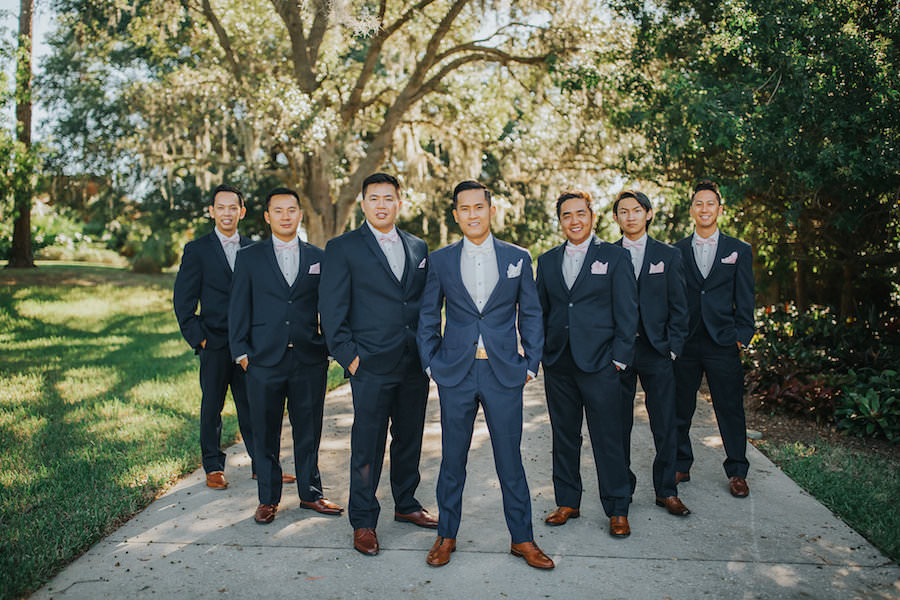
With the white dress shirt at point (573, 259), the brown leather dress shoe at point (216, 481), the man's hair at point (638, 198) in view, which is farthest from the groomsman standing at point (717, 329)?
the brown leather dress shoe at point (216, 481)

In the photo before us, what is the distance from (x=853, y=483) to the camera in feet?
16.3

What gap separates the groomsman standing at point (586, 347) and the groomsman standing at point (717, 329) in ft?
2.93

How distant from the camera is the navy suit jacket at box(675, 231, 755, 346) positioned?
193 inches

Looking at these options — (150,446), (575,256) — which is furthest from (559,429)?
(150,446)

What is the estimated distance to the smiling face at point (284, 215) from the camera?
4.59 metres

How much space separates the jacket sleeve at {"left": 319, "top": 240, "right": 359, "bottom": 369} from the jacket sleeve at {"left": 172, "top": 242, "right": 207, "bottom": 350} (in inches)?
52.5

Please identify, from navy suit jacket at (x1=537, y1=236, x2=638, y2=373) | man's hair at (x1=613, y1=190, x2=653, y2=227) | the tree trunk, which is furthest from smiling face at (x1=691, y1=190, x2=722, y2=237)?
the tree trunk

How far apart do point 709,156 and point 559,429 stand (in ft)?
19.0

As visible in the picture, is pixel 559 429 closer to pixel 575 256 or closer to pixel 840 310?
pixel 575 256

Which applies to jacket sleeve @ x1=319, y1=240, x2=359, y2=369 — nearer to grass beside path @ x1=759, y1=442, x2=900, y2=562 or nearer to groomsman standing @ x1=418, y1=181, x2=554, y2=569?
groomsman standing @ x1=418, y1=181, x2=554, y2=569

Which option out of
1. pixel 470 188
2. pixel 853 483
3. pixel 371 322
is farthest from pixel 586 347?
pixel 853 483

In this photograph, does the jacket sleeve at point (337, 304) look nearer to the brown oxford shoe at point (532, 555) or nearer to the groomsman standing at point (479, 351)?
the groomsman standing at point (479, 351)

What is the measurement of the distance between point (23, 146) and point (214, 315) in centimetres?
1043

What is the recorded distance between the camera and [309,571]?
145 inches
